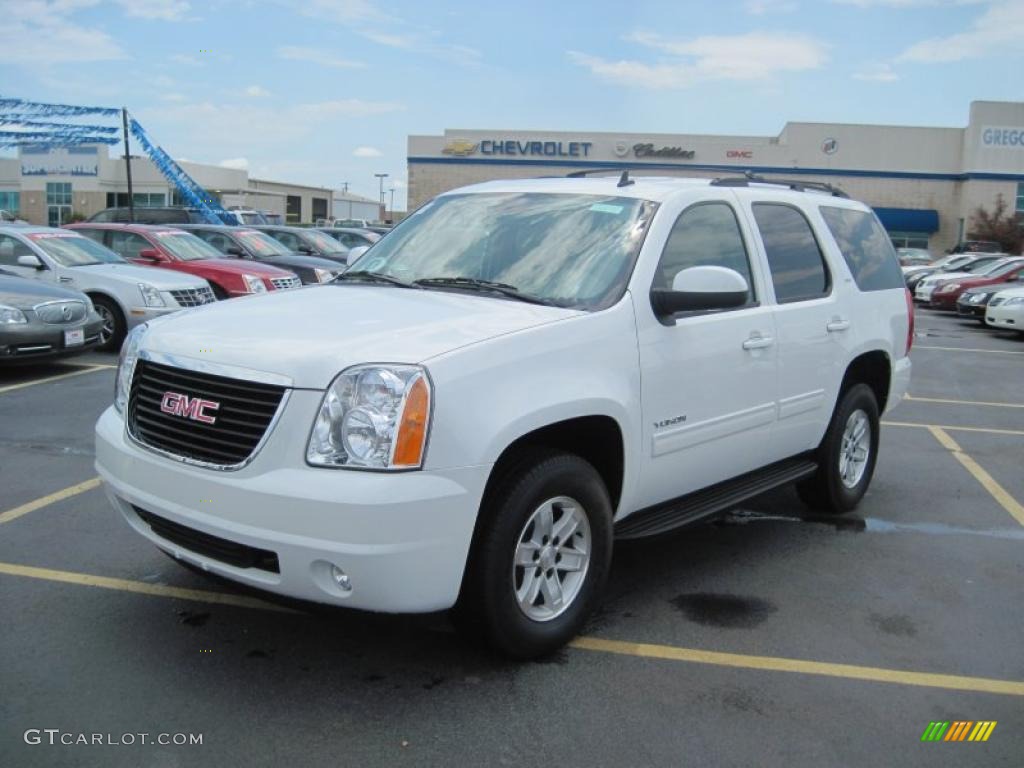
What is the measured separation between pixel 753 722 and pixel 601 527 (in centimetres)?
93

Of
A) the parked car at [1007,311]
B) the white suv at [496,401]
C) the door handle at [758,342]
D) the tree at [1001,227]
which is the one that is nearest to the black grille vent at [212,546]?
the white suv at [496,401]

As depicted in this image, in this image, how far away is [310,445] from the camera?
128 inches

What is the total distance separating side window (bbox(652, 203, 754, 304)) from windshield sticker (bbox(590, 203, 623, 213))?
0.89 feet

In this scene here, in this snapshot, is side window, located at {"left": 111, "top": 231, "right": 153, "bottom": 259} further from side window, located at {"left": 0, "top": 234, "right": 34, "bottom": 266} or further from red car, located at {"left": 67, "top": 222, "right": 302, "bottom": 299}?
side window, located at {"left": 0, "top": 234, "right": 34, "bottom": 266}

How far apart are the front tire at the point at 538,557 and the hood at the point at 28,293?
8058mm

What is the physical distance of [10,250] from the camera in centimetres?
1243

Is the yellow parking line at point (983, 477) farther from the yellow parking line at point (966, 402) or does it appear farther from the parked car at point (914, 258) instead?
the parked car at point (914, 258)

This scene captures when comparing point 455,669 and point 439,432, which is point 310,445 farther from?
point 455,669

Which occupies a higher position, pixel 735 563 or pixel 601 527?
pixel 601 527

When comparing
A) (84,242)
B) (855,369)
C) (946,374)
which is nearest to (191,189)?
(84,242)

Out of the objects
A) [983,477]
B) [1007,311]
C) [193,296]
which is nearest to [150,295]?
[193,296]

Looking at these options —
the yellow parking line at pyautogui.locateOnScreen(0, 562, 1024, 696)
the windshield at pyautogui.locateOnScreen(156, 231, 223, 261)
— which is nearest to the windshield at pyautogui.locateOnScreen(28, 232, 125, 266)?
the windshield at pyautogui.locateOnScreen(156, 231, 223, 261)

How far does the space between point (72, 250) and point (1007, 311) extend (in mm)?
16073

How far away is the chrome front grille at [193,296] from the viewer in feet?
40.3
